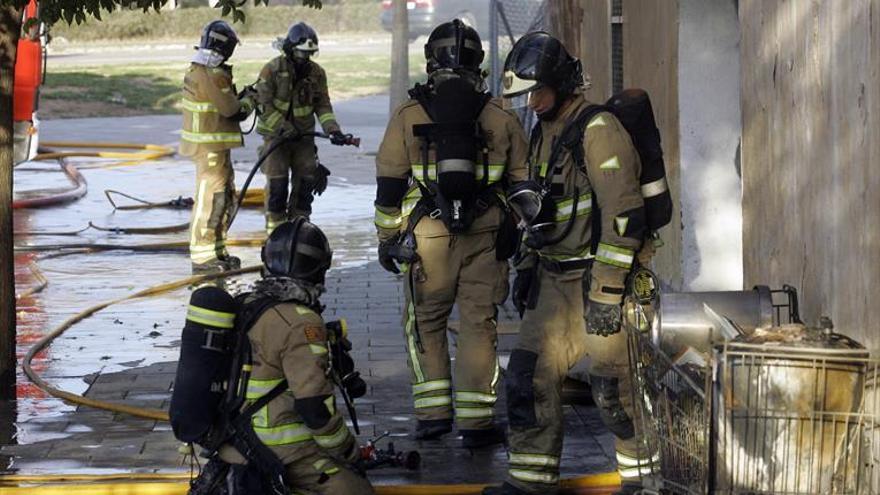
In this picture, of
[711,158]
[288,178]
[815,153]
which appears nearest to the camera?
[815,153]

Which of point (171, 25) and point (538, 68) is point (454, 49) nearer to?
point (538, 68)

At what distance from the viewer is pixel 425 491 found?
6.50m

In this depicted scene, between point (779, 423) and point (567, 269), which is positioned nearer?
point (779, 423)

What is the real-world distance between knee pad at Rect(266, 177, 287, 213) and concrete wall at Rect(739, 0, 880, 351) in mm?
6510

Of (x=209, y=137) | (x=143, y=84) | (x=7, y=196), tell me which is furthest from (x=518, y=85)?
(x=143, y=84)

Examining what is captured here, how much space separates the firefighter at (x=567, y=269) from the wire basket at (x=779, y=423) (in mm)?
1574

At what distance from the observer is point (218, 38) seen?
12.2 m

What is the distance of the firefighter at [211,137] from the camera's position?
12.4m

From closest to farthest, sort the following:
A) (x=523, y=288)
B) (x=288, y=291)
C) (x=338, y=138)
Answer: (x=288, y=291) < (x=523, y=288) < (x=338, y=138)

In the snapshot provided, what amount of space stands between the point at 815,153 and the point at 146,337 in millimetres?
5495

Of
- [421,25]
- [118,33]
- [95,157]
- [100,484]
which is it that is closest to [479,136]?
[100,484]

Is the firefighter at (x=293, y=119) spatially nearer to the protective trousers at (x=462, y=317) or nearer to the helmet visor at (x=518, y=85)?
the protective trousers at (x=462, y=317)

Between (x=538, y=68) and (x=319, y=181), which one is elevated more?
(x=538, y=68)

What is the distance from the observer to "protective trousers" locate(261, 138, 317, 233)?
13.1 metres
